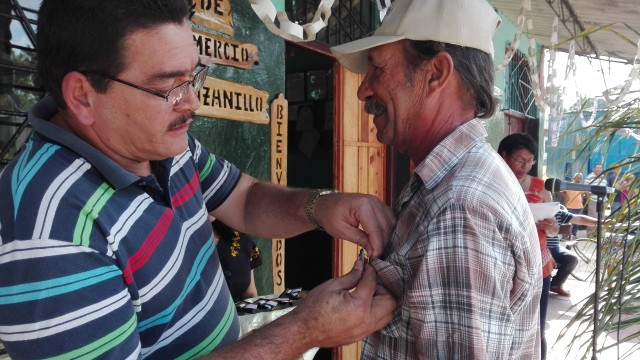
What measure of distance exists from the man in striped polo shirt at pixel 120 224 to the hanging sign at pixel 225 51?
4.72 ft

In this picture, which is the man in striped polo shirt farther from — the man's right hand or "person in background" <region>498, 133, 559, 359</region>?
"person in background" <region>498, 133, 559, 359</region>

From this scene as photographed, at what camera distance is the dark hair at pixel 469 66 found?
1.33m

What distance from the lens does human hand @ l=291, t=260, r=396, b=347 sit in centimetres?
112

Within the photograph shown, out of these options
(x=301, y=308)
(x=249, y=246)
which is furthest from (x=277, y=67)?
(x=301, y=308)

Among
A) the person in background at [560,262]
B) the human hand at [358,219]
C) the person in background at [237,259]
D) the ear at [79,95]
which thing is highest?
the ear at [79,95]

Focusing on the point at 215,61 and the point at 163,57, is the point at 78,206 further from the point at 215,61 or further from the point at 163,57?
the point at 215,61

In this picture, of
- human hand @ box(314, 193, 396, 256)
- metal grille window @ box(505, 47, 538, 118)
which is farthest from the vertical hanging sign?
metal grille window @ box(505, 47, 538, 118)

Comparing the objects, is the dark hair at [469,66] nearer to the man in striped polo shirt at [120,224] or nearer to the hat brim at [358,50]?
the hat brim at [358,50]

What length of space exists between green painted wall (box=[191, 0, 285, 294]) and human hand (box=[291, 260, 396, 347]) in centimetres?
177

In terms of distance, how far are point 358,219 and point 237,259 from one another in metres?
1.73

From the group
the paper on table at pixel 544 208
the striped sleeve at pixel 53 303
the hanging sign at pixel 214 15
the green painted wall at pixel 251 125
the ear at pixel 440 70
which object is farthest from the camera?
the paper on table at pixel 544 208

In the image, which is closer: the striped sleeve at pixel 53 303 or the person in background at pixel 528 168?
the striped sleeve at pixel 53 303

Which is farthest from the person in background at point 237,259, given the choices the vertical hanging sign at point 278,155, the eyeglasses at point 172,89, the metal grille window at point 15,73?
the eyeglasses at point 172,89

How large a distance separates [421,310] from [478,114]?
627mm
